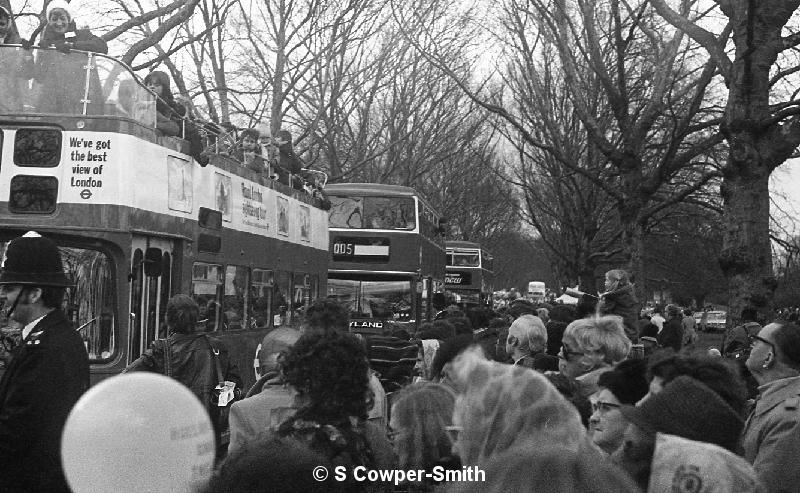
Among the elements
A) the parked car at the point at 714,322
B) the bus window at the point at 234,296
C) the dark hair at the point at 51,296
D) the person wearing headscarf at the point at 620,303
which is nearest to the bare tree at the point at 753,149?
the person wearing headscarf at the point at 620,303

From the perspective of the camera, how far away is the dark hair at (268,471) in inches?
75.0

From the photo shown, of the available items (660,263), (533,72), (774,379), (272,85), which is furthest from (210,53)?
(660,263)

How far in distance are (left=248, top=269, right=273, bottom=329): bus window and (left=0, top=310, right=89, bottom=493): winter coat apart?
30.9 ft

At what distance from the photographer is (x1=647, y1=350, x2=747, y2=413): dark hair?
4.15 m

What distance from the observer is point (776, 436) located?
4.70 meters

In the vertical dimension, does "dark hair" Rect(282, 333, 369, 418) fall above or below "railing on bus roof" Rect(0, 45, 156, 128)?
below

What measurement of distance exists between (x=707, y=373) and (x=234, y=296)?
377 inches

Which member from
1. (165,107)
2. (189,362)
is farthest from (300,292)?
(189,362)

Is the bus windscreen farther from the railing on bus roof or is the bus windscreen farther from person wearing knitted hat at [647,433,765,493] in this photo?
person wearing knitted hat at [647,433,765,493]

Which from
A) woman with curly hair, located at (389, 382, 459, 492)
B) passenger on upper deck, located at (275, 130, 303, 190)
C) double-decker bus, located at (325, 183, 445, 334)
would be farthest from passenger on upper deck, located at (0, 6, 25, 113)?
double-decker bus, located at (325, 183, 445, 334)

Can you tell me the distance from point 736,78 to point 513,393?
35.5 feet

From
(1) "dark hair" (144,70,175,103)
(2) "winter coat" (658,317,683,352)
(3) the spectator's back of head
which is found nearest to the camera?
(3) the spectator's back of head

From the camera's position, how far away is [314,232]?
18000mm

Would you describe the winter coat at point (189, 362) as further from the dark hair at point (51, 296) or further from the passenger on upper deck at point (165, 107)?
the passenger on upper deck at point (165, 107)
